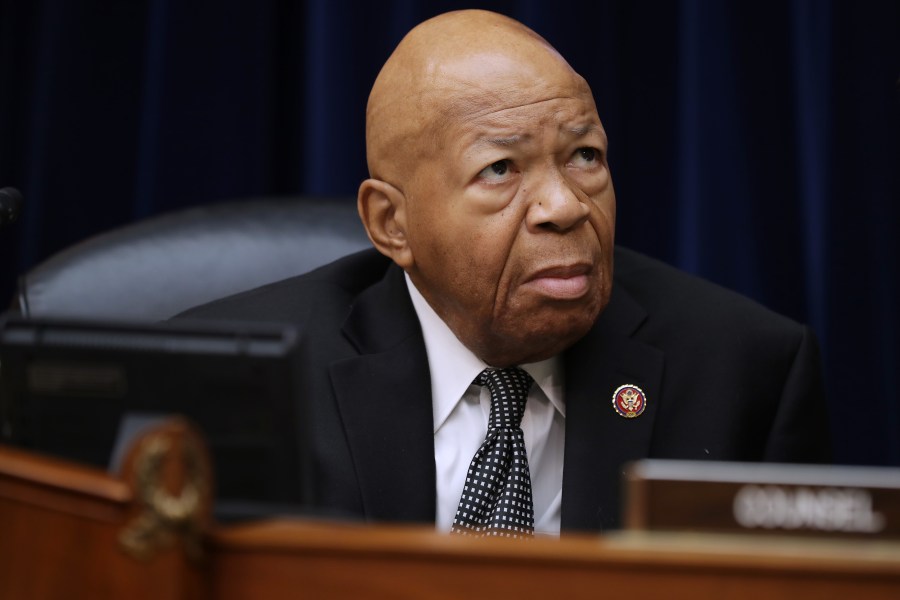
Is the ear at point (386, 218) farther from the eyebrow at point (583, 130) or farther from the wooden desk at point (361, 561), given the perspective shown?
the wooden desk at point (361, 561)

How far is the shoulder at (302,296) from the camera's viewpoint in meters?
1.93

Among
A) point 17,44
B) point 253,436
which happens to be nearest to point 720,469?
point 253,436

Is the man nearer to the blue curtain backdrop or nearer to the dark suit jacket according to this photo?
the dark suit jacket

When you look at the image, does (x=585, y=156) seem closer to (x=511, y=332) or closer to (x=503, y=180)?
(x=503, y=180)

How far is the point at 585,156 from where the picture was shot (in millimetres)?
1756

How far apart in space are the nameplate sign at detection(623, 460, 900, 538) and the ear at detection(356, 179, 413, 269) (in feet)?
3.36

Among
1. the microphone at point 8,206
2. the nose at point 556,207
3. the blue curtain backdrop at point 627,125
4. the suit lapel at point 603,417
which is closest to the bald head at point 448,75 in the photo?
the nose at point 556,207

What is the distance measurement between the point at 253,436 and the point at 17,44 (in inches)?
75.2

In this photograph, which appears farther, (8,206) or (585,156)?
(585,156)

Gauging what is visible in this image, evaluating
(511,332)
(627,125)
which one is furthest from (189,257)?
(627,125)

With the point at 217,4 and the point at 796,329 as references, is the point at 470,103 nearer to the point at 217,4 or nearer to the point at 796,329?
the point at 796,329

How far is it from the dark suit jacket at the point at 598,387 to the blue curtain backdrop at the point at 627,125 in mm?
578

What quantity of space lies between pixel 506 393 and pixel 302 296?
1.21 feet

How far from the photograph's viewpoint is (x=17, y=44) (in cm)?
270
